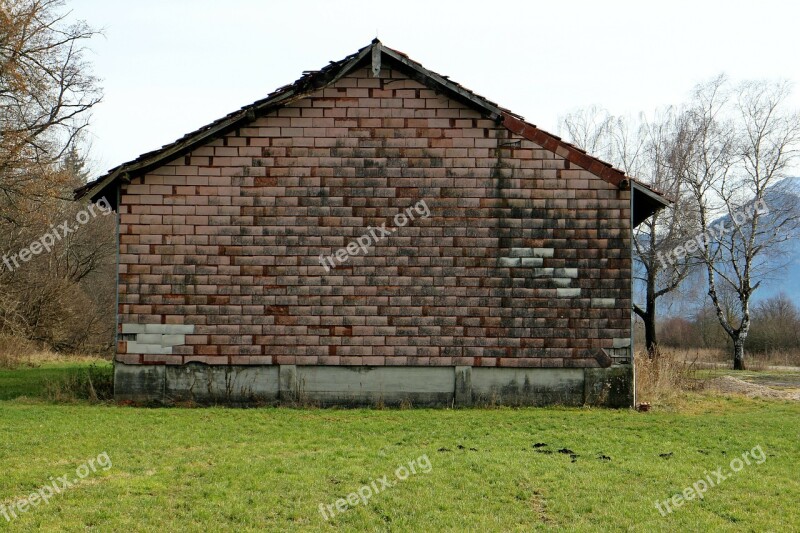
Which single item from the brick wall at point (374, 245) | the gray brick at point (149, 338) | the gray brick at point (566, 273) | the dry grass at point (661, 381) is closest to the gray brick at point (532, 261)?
the brick wall at point (374, 245)

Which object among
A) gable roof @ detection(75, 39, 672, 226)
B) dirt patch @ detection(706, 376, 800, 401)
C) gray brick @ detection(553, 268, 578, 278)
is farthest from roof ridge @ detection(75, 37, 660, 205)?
dirt patch @ detection(706, 376, 800, 401)

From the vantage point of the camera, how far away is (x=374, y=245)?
1497cm

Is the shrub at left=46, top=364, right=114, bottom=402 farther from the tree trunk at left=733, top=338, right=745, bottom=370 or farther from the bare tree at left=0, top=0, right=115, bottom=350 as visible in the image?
the tree trunk at left=733, top=338, right=745, bottom=370

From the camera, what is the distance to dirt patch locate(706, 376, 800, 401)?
18.7 m

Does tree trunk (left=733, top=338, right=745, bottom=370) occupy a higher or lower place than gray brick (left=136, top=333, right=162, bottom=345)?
lower

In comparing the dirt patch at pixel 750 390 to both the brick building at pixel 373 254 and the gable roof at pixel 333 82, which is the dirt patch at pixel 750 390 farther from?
the gable roof at pixel 333 82

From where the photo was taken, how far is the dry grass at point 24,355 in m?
24.3

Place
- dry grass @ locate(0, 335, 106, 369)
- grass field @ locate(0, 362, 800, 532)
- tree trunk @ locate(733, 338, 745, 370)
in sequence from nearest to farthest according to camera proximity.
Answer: grass field @ locate(0, 362, 800, 532) → dry grass @ locate(0, 335, 106, 369) → tree trunk @ locate(733, 338, 745, 370)

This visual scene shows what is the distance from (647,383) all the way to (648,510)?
29.6 feet

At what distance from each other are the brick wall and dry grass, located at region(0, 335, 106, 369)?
1178 centimetres

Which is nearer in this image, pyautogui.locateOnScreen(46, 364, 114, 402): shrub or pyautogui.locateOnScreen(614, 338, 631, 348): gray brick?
pyautogui.locateOnScreen(614, 338, 631, 348): gray brick

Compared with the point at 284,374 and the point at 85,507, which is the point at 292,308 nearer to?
the point at 284,374

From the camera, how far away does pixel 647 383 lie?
1662cm

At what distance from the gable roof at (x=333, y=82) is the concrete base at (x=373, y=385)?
364 cm
